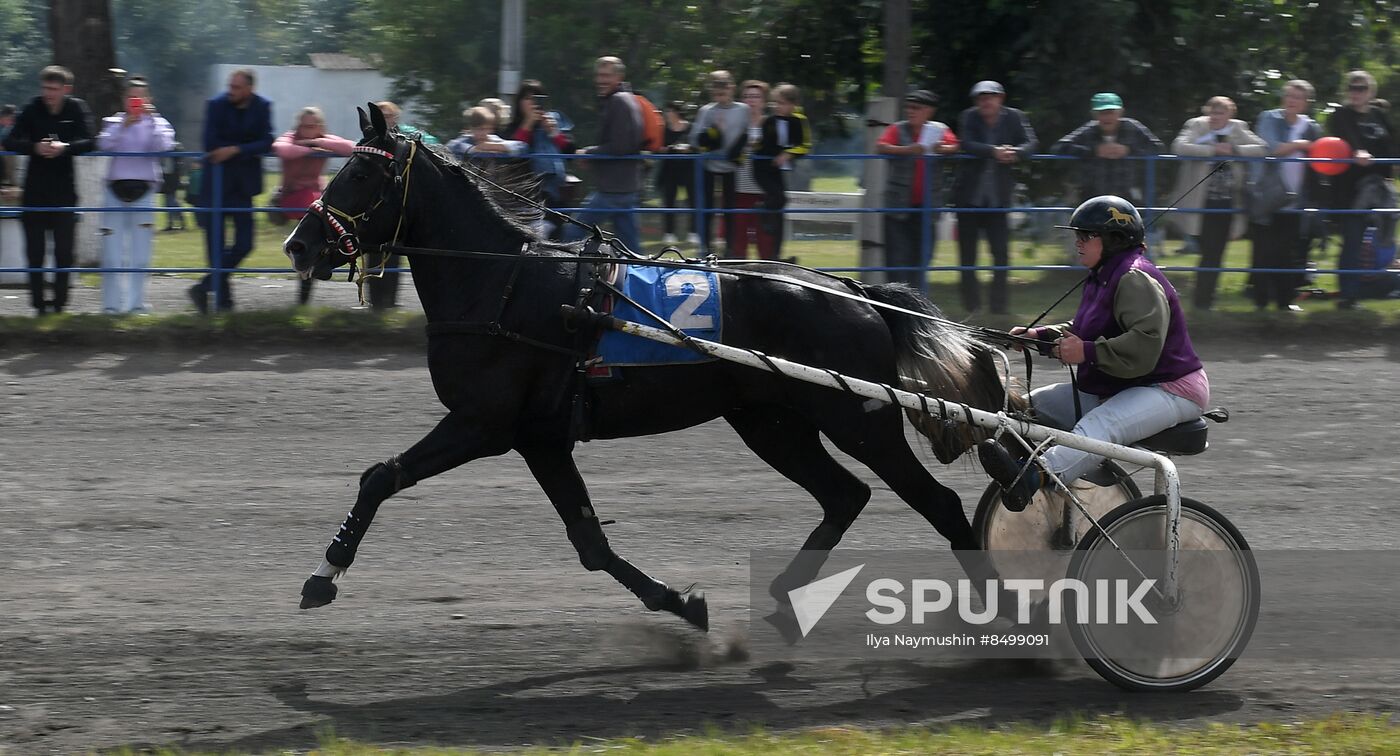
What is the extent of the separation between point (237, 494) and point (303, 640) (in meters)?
2.36

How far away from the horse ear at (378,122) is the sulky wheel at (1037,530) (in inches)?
101

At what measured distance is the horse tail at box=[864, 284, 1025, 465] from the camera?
5848 millimetres

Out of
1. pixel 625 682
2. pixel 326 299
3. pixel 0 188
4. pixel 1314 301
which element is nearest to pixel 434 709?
pixel 625 682

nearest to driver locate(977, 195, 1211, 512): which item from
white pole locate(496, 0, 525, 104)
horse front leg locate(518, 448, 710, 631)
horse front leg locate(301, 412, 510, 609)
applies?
horse front leg locate(518, 448, 710, 631)

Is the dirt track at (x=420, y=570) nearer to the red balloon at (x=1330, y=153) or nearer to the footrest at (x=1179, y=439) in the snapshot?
the footrest at (x=1179, y=439)

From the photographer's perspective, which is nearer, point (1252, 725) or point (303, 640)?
point (1252, 725)

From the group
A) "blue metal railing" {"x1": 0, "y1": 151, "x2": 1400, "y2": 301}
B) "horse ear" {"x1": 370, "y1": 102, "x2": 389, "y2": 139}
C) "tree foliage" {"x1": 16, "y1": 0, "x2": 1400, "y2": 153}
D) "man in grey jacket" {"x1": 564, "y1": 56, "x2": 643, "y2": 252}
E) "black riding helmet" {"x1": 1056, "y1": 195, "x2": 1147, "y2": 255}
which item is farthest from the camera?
"tree foliage" {"x1": 16, "y1": 0, "x2": 1400, "y2": 153}

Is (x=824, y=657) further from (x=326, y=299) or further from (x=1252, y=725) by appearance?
(x=326, y=299)

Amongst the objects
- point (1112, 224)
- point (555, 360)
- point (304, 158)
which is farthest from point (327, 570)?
point (304, 158)

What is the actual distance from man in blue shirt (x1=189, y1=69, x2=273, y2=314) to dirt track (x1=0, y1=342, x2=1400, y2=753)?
3.63 ft

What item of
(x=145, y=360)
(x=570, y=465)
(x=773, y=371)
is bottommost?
(x=145, y=360)

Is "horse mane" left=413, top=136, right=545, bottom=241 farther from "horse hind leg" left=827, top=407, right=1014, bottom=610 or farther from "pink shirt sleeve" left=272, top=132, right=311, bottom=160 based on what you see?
"pink shirt sleeve" left=272, top=132, right=311, bottom=160

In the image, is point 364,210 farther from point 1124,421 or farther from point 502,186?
point 1124,421

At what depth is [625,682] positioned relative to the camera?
5410 millimetres
